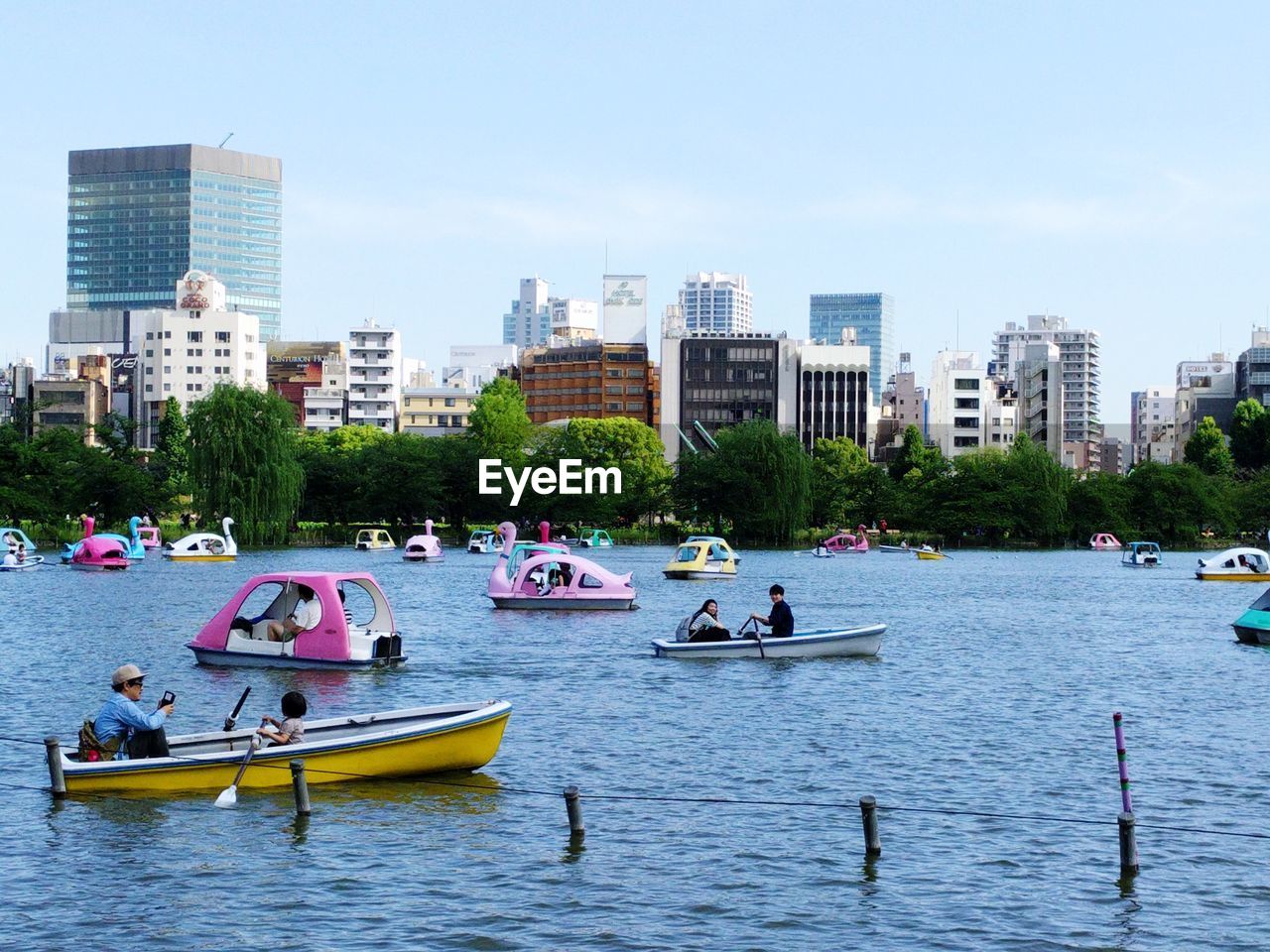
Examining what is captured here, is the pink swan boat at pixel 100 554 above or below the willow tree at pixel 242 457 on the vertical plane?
below

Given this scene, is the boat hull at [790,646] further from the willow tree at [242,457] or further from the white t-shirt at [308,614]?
the willow tree at [242,457]

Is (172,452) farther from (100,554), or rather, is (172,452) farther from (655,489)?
(100,554)

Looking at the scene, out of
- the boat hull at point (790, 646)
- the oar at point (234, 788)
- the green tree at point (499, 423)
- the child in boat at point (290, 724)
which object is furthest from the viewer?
the green tree at point (499, 423)

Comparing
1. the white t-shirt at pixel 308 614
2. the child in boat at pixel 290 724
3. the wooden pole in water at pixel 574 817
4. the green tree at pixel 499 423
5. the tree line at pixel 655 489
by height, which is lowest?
the wooden pole in water at pixel 574 817

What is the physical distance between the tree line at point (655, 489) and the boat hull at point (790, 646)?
7609cm

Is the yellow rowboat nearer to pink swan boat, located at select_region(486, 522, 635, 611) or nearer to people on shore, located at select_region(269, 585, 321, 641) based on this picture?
people on shore, located at select_region(269, 585, 321, 641)

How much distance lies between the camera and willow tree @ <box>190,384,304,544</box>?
4441 inches

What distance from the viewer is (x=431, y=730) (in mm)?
24984

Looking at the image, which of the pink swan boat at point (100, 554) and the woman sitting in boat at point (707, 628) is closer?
the woman sitting in boat at point (707, 628)

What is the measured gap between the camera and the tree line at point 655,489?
122m

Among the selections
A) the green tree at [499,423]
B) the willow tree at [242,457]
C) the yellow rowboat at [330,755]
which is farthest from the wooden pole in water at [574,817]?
the green tree at [499,423]

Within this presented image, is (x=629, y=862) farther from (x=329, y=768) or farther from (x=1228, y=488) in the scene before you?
(x=1228, y=488)

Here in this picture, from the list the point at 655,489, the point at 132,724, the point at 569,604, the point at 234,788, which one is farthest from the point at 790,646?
the point at 655,489

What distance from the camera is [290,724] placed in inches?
967
